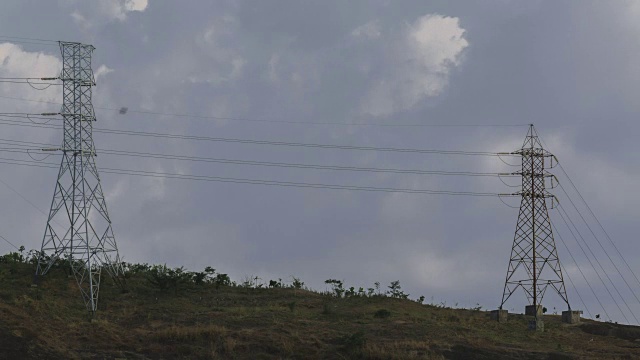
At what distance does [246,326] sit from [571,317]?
24.6 metres

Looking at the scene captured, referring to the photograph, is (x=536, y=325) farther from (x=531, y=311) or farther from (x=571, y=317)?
(x=571, y=317)

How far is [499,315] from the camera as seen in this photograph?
5700 centimetres

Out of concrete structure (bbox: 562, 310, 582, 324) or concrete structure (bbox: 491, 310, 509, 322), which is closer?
concrete structure (bbox: 491, 310, 509, 322)

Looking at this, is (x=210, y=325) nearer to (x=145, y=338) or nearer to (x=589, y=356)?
(x=145, y=338)

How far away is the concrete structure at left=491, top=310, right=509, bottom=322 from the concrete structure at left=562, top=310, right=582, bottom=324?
4.47 metres

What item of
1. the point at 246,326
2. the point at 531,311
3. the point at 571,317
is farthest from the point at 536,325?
the point at 246,326

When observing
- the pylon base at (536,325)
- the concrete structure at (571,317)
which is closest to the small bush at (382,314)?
the pylon base at (536,325)

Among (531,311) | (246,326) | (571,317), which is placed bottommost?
(246,326)

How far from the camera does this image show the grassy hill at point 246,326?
1606 inches

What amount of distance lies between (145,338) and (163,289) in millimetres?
14393

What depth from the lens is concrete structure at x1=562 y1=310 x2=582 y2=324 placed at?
5862 cm

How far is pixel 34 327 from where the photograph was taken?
4147 cm

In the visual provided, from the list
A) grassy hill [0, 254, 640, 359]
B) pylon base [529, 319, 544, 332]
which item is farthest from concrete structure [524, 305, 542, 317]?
pylon base [529, 319, 544, 332]

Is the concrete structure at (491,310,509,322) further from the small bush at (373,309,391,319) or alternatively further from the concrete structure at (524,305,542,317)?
the small bush at (373,309,391,319)
